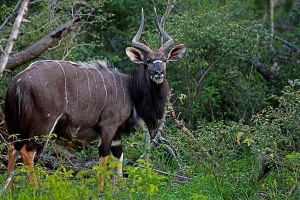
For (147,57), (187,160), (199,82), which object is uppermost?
(147,57)

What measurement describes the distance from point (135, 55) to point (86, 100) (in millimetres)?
727

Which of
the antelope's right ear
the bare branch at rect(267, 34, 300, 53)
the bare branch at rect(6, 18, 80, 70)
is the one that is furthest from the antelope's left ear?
the bare branch at rect(267, 34, 300, 53)

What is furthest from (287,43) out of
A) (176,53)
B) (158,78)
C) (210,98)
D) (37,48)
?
(37,48)

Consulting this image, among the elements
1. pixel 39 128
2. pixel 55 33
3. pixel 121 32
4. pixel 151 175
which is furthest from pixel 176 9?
pixel 151 175

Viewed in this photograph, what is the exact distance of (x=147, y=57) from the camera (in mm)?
6332

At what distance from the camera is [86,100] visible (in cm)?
609

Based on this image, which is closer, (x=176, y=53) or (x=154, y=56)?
(x=154, y=56)

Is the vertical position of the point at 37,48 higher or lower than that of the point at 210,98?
higher

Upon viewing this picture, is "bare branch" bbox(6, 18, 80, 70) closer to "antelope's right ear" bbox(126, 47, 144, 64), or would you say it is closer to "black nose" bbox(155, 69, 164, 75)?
"antelope's right ear" bbox(126, 47, 144, 64)

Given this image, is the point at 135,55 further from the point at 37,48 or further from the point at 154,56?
the point at 37,48

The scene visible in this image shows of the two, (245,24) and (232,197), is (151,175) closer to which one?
(232,197)

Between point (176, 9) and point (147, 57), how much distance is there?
3119 mm

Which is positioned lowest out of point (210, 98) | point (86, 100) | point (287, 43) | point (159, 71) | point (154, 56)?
point (210, 98)

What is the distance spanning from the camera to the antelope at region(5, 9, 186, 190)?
5672 mm
